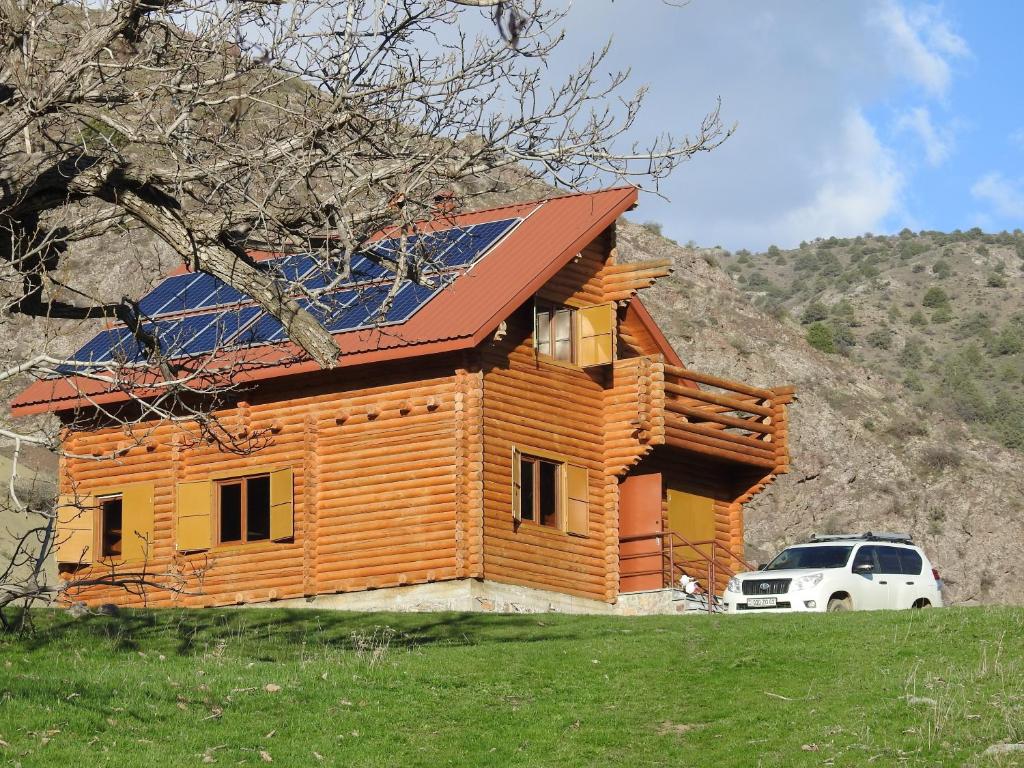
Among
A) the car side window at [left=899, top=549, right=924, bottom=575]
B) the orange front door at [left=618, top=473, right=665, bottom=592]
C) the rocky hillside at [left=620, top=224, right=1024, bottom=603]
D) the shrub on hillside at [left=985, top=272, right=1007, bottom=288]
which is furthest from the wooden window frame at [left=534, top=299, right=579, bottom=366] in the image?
the shrub on hillside at [left=985, top=272, right=1007, bottom=288]

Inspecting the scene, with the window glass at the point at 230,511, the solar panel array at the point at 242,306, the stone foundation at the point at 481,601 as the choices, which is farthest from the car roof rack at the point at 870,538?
the window glass at the point at 230,511

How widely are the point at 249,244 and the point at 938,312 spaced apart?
89.0 meters

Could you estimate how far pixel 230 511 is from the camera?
104 ft

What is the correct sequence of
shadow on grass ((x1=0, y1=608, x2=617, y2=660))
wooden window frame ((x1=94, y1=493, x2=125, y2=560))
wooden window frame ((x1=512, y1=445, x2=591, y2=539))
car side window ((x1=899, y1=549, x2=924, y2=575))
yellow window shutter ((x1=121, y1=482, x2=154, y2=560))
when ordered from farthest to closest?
wooden window frame ((x1=94, y1=493, x2=125, y2=560)), yellow window shutter ((x1=121, y1=482, x2=154, y2=560)), wooden window frame ((x1=512, y1=445, x2=591, y2=539)), car side window ((x1=899, y1=549, x2=924, y2=575)), shadow on grass ((x1=0, y1=608, x2=617, y2=660))

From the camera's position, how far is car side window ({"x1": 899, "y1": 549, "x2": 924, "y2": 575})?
29281 mm

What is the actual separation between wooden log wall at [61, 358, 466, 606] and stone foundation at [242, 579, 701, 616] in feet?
0.63

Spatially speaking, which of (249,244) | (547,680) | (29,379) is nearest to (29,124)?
(249,244)

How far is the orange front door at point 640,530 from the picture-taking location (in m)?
32.3

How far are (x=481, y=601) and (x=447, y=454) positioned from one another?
2778 millimetres

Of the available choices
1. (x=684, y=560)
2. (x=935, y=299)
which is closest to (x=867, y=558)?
(x=684, y=560)

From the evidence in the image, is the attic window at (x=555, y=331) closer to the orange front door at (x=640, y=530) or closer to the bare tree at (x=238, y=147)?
the orange front door at (x=640, y=530)

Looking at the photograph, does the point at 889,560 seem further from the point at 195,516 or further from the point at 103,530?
the point at 103,530

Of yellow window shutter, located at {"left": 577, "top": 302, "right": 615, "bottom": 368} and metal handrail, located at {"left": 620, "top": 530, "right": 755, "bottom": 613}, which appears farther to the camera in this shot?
metal handrail, located at {"left": 620, "top": 530, "right": 755, "bottom": 613}

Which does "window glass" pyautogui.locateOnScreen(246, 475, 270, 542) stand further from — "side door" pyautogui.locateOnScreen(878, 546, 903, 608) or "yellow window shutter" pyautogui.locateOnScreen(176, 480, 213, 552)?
"side door" pyautogui.locateOnScreen(878, 546, 903, 608)
